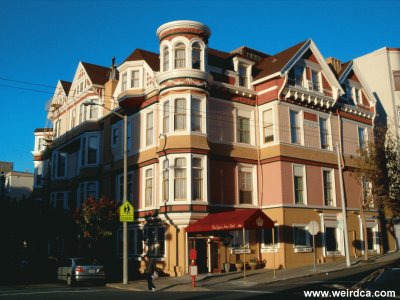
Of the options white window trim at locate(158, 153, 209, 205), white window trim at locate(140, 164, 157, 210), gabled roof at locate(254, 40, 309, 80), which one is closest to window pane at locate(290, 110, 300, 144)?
gabled roof at locate(254, 40, 309, 80)

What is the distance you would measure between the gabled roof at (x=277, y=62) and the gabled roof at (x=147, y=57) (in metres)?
7.14

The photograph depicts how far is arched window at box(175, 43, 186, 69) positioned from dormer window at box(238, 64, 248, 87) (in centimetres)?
510

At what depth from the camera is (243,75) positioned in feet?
104

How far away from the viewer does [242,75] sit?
104 feet

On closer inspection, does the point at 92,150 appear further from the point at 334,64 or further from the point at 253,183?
the point at 334,64

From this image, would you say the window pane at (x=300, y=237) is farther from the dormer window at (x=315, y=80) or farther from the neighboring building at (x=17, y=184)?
the neighboring building at (x=17, y=184)

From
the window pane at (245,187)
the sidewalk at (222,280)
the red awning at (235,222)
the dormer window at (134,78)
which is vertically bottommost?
the sidewalk at (222,280)

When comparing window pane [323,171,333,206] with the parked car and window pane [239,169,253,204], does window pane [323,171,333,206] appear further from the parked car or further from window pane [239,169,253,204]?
the parked car

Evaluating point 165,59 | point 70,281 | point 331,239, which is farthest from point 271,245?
point 165,59

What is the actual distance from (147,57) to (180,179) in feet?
35.3

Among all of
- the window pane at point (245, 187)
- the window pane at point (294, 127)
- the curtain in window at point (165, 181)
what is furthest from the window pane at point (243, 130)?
the curtain in window at point (165, 181)

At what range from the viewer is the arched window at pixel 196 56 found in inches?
1114

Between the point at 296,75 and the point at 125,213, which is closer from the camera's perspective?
the point at 125,213

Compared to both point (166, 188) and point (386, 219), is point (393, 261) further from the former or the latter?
point (166, 188)
